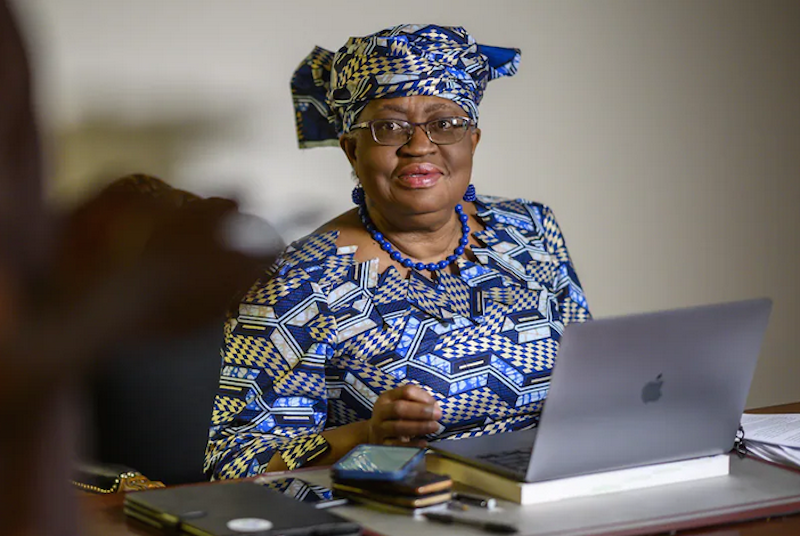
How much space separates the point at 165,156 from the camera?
Answer: 2107 millimetres

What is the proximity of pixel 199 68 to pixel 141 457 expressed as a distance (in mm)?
921

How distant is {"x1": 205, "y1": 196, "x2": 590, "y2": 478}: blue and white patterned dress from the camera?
5.37 feet

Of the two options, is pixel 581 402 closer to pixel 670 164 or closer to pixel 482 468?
pixel 482 468

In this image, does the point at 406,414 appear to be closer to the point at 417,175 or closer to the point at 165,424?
the point at 417,175

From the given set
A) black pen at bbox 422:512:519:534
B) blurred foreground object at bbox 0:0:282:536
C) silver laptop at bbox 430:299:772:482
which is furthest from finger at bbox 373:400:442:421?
blurred foreground object at bbox 0:0:282:536

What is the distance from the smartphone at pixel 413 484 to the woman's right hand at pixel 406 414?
257mm

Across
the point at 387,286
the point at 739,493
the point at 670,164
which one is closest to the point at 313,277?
the point at 387,286

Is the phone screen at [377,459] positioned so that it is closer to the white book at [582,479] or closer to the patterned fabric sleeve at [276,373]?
the white book at [582,479]

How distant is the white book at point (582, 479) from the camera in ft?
3.51

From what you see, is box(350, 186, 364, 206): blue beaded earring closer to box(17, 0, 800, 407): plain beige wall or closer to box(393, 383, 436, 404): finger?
box(17, 0, 800, 407): plain beige wall

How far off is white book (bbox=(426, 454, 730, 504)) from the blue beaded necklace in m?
0.65

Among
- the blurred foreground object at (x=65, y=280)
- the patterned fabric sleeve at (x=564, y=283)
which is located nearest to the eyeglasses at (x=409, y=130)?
the patterned fabric sleeve at (x=564, y=283)

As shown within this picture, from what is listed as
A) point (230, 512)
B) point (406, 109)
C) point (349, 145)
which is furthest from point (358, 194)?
point (230, 512)

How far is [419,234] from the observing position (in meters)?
1.87
